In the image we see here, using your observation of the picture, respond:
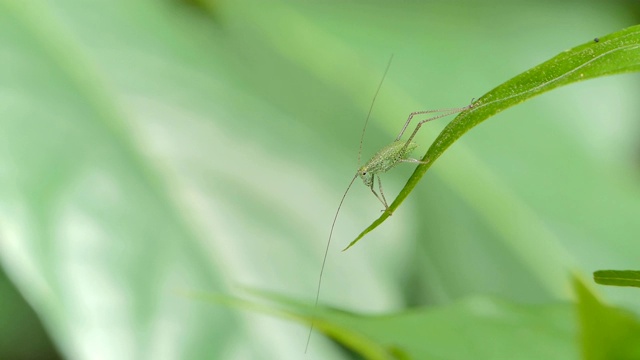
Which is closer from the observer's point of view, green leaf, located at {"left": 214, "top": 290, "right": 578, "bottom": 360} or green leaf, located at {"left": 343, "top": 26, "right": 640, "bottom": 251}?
green leaf, located at {"left": 343, "top": 26, "right": 640, "bottom": 251}

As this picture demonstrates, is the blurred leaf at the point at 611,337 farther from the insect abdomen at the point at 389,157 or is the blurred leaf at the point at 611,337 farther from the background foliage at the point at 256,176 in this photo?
the background foliage at the point at 256,176

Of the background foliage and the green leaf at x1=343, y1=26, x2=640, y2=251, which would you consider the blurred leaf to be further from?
the background foliage

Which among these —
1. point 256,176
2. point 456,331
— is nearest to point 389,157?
point 456,331

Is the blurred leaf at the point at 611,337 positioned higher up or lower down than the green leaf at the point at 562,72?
lower down

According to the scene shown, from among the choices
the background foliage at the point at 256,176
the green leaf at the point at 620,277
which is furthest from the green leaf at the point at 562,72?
the background foliage at the point at 256,176

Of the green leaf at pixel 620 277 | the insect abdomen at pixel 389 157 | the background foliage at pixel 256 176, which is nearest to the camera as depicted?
the green leaf at pixel 620 277

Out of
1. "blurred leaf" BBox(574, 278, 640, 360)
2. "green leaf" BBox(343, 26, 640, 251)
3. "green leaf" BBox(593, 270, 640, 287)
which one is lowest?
"blurred leaf" BBox(574, 278, 640, 360)

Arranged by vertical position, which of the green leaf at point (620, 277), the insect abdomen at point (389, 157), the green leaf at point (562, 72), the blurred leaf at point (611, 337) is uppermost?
the insect abdomen at point (389, 157)

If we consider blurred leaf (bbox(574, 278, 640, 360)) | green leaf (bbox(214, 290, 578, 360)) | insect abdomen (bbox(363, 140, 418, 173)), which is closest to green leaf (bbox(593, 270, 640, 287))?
blurred leaf (bbox(574, 278, 640, 360))
